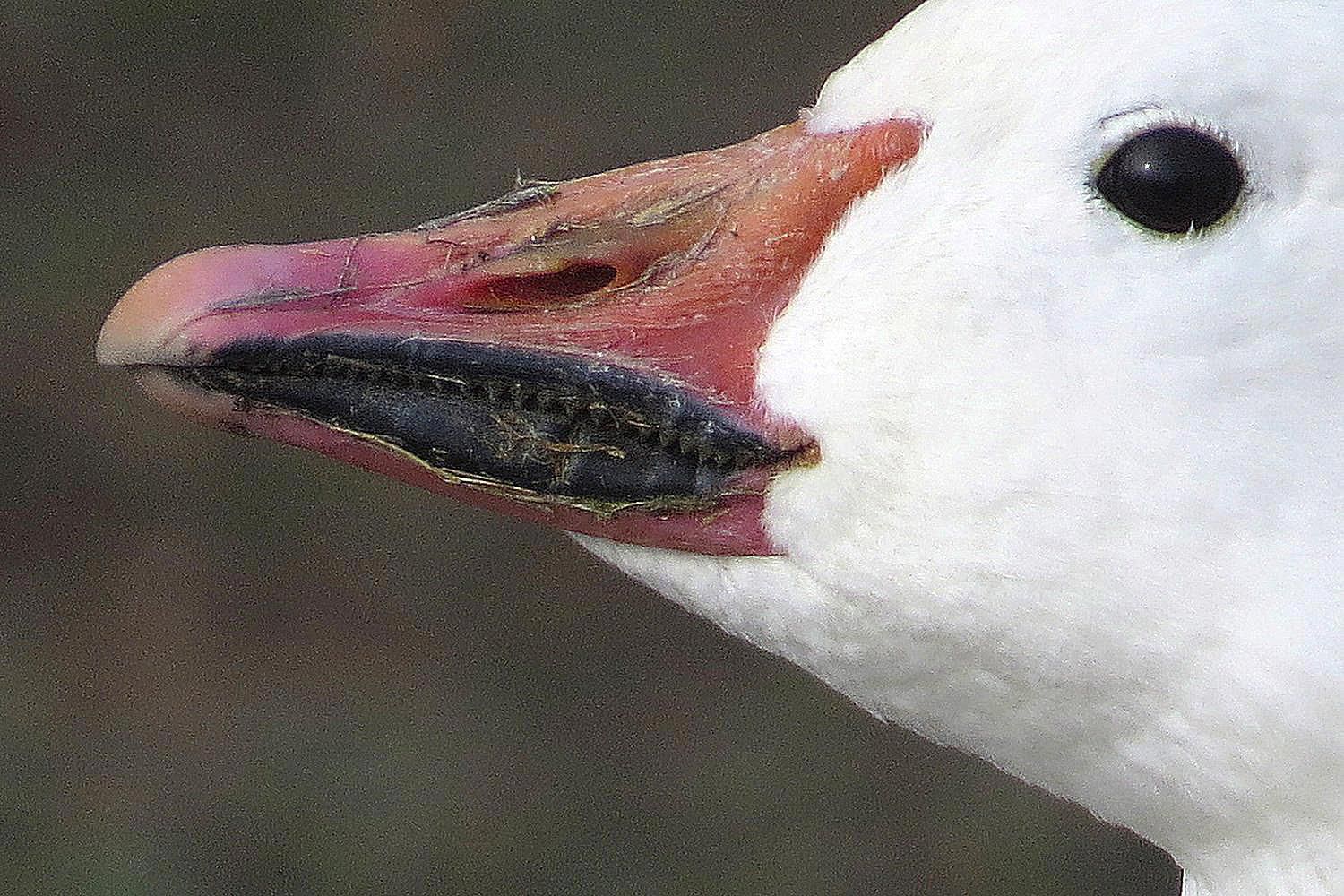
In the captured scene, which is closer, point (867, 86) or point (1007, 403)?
point (1007, 403)

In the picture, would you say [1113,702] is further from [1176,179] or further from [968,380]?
[1176,179]

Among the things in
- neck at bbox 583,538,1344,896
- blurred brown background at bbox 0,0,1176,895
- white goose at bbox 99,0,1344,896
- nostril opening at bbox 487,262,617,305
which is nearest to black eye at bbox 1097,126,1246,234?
white goose at bbox 99,0,1344,896

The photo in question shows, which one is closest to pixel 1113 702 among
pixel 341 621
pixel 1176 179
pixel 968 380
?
pixel 968 380

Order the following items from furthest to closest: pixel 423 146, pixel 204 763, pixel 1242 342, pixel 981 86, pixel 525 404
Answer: pixel 423 146
pixel 204 763
pixel 525 404
pixel 981 86
pixel 1242 342

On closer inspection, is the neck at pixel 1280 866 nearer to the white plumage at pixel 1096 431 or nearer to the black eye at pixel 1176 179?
the white plumage at pixel 1096 431

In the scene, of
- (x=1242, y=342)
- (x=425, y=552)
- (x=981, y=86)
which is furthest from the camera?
(x=425, y=552)

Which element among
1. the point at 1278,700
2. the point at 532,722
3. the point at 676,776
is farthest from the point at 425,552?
the point at 1278,700

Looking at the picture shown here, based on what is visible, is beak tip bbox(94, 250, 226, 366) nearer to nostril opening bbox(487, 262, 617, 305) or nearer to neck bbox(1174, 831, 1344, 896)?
nostril opening bbox(487, 262, 617, 305)

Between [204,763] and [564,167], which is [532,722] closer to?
[204,763]

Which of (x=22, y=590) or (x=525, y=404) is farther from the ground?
(x=22, y=590)

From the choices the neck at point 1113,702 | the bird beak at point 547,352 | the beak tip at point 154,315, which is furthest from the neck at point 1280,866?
the beak tip at point 154,315
